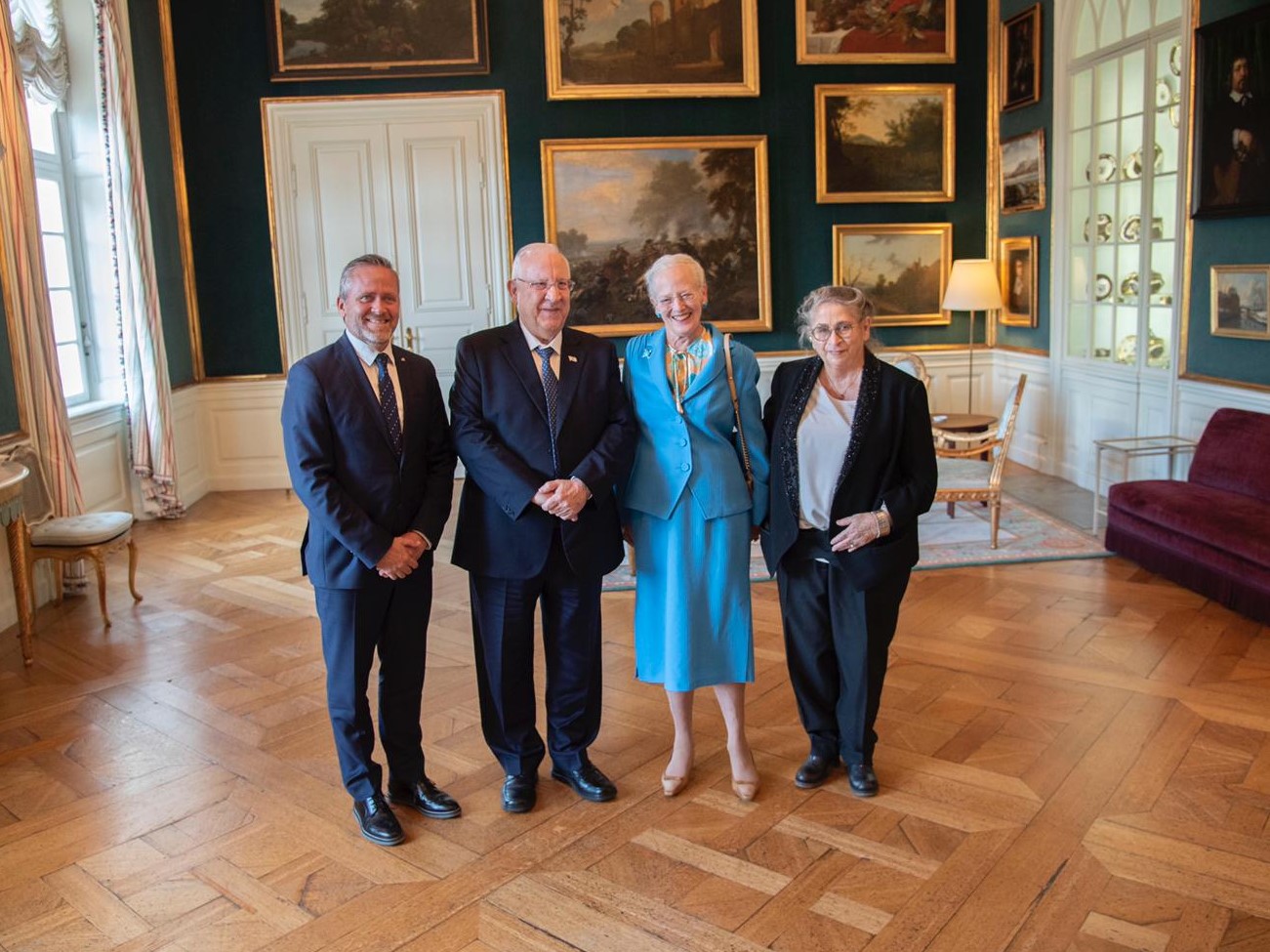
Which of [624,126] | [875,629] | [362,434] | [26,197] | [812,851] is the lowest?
[812,851]

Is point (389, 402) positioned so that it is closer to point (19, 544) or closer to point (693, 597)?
point (693, 597)

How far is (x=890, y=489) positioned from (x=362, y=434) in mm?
1513

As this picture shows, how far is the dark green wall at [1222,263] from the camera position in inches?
240

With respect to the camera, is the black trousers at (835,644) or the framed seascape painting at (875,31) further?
the framed seascape painting at (875,31)

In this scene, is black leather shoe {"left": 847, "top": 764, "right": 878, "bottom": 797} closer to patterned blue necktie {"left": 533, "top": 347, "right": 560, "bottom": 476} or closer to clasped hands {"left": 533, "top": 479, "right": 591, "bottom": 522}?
clasped hands {"left": 533, "top": 479, "right": 591, "bottom": 522}

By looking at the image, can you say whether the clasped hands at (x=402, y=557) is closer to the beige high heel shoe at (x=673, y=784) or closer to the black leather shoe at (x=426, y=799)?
the black leather shoe at (x=426, y=799)

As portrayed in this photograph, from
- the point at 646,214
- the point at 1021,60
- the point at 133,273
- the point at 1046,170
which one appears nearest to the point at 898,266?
the point at 1046,170

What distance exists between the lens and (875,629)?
337 cm

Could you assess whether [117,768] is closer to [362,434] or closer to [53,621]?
[362,434]

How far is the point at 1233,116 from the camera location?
20.1 feet

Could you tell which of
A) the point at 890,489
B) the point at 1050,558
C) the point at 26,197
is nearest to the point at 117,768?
the point at 890,489

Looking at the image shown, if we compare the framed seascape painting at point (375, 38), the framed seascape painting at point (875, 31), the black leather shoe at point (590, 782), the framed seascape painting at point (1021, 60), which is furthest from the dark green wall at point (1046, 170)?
the black leather shoe at point (590, 782)

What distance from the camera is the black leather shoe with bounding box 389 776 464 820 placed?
3.37m

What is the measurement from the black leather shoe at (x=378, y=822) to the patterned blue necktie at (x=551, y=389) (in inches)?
43.1
